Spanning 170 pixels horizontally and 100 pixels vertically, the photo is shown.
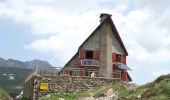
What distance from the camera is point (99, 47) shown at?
6806cm

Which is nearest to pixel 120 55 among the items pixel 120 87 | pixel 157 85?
pixel 120 87

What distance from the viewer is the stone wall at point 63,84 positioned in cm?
5262

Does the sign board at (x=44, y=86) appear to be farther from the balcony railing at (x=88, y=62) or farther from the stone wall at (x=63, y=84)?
the balcony railing at (x=88, y=62)

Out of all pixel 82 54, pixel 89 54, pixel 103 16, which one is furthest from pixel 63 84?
pixel 103 16

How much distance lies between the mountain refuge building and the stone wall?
9.76 metres

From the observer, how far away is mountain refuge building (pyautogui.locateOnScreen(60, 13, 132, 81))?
67250 millimetres

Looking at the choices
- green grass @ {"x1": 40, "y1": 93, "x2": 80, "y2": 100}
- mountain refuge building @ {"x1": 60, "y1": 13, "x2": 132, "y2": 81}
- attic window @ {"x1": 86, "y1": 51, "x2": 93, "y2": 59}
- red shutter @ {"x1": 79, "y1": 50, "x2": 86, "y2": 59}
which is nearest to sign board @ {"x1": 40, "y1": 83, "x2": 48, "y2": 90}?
green grass @ {"x1": 40, "y1": 93, "x2": 80, "y2": 100}

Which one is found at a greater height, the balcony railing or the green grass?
the balcony railing

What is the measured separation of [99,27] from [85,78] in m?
14.6

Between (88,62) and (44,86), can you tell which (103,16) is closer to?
(88,62)

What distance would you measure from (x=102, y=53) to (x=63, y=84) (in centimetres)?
1551

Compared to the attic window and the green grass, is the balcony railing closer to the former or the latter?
the attic window

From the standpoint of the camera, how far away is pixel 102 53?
6800 centimetres

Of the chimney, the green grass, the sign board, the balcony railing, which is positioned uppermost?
the chimney
